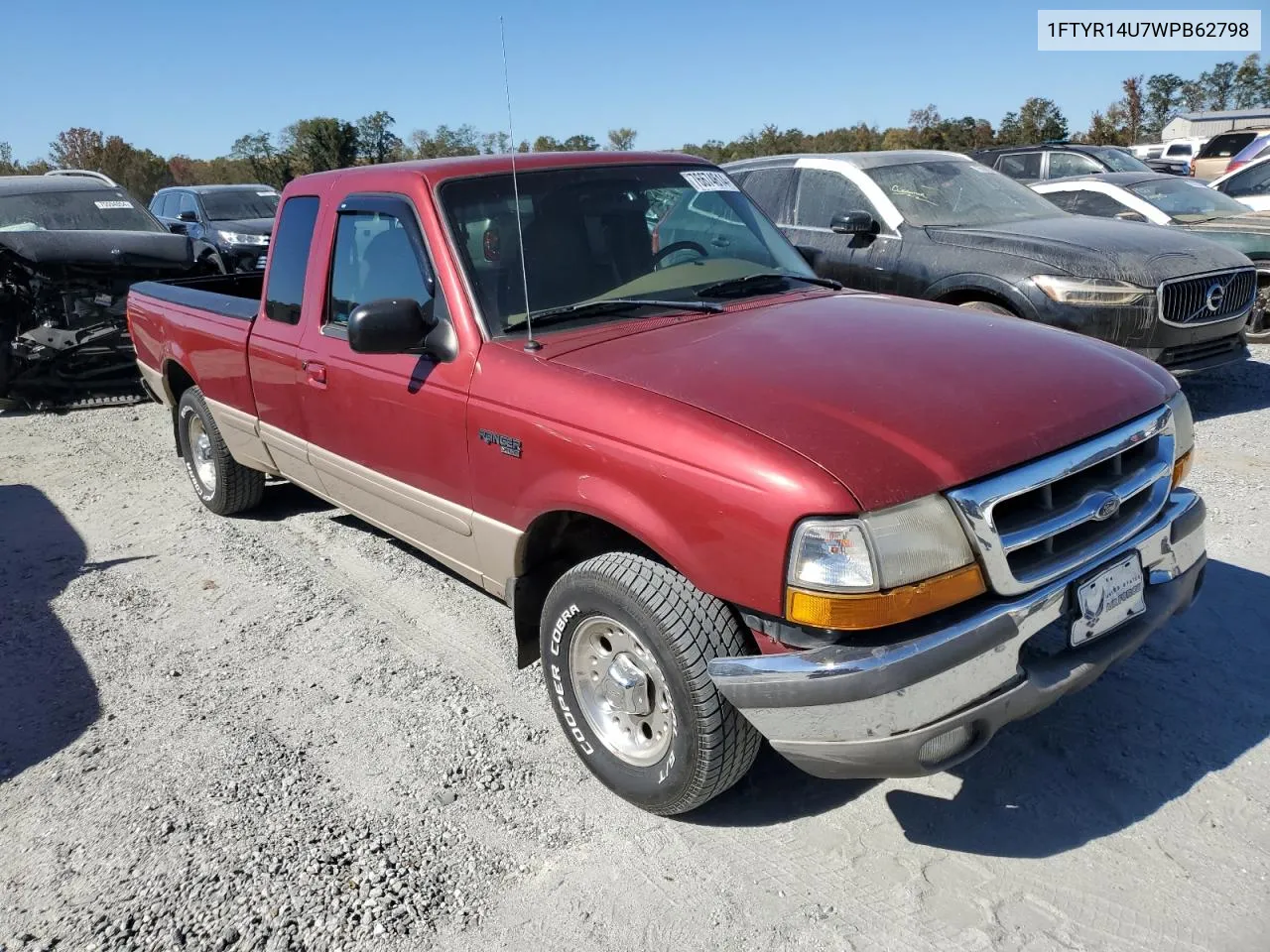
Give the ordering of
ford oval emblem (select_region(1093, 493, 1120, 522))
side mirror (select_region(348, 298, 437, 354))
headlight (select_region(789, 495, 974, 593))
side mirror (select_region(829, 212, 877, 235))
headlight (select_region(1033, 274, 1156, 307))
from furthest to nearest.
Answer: side mirror (select_region(829, 212, 877, 235)) → headlight (select_region(1033, 274, 1156, 307)) → side mirror (select_region(348, 298, 437, 354)) → ford oval emblem (select_region(1093, 493, 1120, 522)) → headlight (select_region(789, 495, 974, 593))

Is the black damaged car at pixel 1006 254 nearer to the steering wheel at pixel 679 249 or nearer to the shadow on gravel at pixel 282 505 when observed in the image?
the steering wheel at pixel 679 249

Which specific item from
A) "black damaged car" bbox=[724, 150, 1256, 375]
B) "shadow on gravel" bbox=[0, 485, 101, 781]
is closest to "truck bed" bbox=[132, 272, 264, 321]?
"shadow on gravel" bbox=[0, 485, 101, 781]

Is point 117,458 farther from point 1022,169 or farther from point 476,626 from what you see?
point 1022,169

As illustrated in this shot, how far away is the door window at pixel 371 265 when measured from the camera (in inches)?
139

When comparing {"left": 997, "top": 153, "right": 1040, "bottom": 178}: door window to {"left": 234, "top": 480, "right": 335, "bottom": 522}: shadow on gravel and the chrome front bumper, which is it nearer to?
{"left": 234, "top": 480, "right": 335, "bottom": 522}: shadow on gravel

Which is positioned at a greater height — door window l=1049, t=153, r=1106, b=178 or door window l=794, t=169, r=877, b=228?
door window l=1049, t=153, r=1106, b=178

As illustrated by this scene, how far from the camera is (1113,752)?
→ 304 cm

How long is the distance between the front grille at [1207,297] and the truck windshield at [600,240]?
3278 millimetres

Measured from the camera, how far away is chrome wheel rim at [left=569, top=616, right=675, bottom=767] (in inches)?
110

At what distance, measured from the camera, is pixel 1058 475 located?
8.13 feet

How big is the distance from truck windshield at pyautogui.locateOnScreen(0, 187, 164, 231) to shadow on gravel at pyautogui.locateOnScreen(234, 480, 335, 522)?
5105 mm

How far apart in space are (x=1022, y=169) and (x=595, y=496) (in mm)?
12168

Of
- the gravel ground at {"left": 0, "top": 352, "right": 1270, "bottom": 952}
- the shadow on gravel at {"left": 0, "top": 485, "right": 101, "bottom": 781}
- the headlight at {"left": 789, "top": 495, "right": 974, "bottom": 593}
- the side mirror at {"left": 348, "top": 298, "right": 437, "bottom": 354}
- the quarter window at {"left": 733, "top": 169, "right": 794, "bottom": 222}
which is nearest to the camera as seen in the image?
the headlight at {"left": 789, "top": 495, "right": 974, "bottom": 593}

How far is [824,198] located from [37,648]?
587 centimetres
